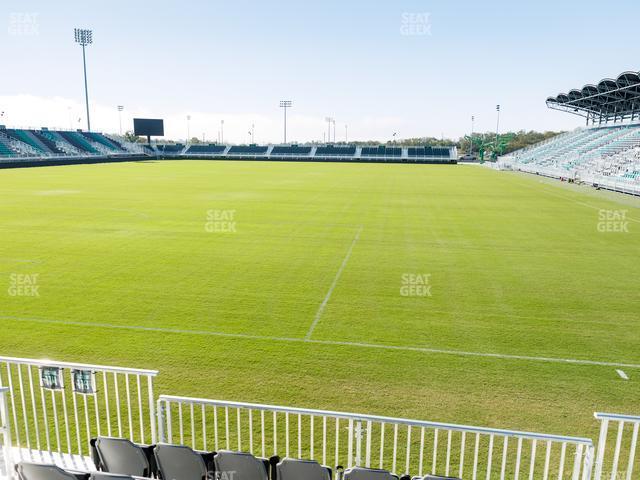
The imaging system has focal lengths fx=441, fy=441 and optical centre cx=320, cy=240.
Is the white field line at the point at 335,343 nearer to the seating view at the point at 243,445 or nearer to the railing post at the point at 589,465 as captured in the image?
the seating view at the point at 243,445

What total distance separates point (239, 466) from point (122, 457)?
1.31m

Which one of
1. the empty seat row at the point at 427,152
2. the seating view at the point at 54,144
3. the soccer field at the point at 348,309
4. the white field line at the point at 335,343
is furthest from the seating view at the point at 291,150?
the white field line at the point at 335,343

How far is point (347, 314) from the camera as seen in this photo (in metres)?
10.6

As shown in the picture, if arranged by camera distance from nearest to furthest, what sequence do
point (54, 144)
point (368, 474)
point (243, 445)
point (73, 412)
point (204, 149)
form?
1. point (368, 474)
2. point (243, 445)
3. point (73, 412)
4. point (54, 144)
5. point (204, 149)

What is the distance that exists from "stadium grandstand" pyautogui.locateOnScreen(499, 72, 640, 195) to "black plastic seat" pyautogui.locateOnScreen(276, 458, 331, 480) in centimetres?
3974

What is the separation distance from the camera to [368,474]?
409 centimetres

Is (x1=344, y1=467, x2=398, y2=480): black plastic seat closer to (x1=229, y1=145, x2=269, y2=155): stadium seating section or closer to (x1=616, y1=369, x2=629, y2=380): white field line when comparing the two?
(x1=616, y1=369, x2=629, y2=380): white field line

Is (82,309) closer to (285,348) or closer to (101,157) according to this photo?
(285,348)

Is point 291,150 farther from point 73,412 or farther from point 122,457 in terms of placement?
point 122,457

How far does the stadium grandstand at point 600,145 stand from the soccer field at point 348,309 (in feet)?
84.0

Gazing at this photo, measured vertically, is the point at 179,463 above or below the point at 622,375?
above

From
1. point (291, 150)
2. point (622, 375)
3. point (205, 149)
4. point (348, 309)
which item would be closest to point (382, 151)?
point (291, 150)

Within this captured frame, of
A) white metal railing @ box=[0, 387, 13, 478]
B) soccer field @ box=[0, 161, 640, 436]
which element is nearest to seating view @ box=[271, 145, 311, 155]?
soccer field @ box=[0, 161, 640, 436]

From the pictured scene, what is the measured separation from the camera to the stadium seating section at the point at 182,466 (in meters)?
4.10
